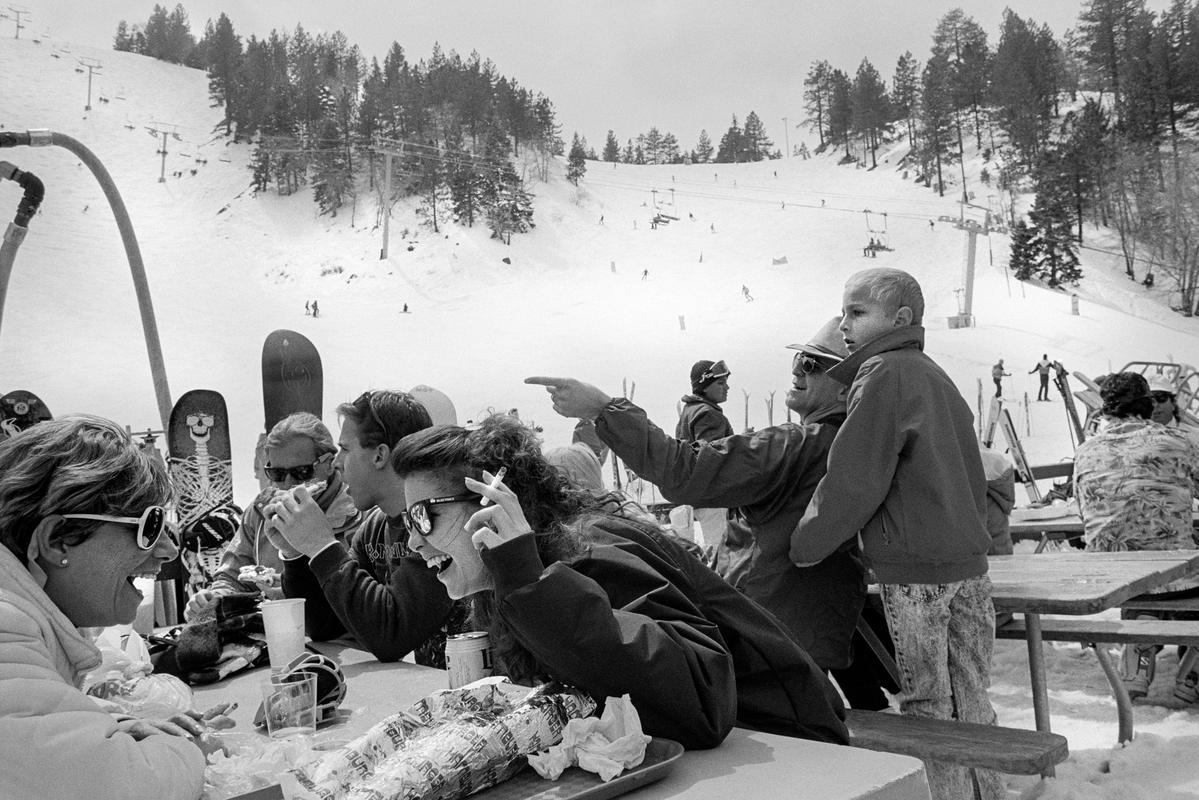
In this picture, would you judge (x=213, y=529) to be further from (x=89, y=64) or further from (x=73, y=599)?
(x=89, y=64)

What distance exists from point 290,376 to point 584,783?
7.61 meters

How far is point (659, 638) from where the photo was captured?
1.58 metres

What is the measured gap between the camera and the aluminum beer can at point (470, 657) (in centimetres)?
195

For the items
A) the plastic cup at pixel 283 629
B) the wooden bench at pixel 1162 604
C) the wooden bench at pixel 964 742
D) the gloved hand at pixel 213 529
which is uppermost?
the plastic cup at pixel 283 629

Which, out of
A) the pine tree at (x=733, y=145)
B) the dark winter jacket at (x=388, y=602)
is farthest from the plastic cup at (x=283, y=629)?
the pine tree at (x=733, y=145)

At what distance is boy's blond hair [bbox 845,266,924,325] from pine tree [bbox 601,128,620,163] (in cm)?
10423

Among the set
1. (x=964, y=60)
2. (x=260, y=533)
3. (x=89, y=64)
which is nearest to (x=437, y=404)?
(x=260, y=533)

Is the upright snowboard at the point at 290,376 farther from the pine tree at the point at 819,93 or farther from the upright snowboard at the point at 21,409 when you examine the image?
the pine tree at the point at 819,93

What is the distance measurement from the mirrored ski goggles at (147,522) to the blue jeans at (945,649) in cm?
219

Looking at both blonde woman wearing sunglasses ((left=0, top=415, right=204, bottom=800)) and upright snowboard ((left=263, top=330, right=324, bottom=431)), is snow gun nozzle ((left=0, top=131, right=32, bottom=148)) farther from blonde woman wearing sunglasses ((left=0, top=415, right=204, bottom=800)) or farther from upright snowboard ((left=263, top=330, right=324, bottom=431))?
blonde woman wearing sunglasses ((left=0, top=415, right=204, bottom=800))

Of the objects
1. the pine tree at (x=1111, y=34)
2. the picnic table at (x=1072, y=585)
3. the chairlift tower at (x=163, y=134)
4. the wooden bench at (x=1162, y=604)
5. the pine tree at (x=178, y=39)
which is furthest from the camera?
the pine tree at (x=178, y=39)

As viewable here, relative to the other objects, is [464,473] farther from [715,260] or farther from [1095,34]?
[1095,34]

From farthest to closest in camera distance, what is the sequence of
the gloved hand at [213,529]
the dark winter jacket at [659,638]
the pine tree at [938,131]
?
the pine tree at [938,131], the gloved hand at [213,529], the dark winter jacket at [659,638]

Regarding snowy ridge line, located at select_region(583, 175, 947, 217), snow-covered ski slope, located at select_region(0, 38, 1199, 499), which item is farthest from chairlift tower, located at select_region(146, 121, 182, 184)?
snowy ridge line, located at select_region(583, 175, 947, 217)
